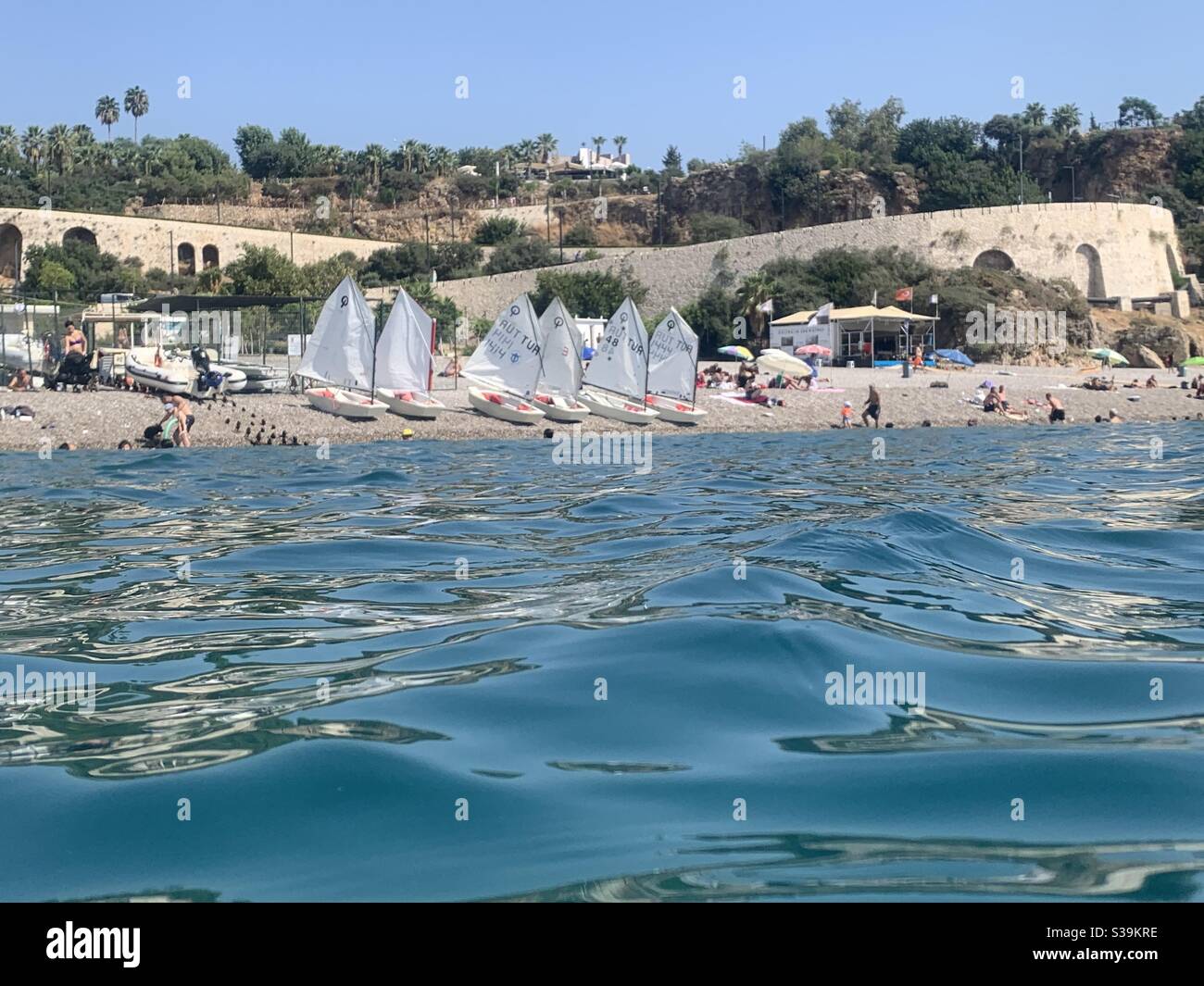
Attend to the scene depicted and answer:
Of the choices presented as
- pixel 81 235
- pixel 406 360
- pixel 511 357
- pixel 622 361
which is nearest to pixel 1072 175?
pixel 81 235

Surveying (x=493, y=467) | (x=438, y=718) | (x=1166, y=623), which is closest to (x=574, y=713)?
(x=438, y=718)

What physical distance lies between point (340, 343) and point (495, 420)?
13.8ft

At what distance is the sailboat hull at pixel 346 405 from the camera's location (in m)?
30.4

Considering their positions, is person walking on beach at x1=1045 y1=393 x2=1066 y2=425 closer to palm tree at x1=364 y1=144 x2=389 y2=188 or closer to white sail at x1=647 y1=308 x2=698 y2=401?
white sail at x1=647 y1=308 x2=698 y2=401

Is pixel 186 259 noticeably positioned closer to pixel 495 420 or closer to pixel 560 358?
pixel 560 358

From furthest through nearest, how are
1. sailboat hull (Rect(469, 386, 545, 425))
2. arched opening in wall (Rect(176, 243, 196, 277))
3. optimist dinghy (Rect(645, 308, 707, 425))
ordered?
arched opening in wall (Rect(176, 243, 196, 277)) < optimist dinghy (Rect(645, 308, 707, 425)) < sailboat hull (Rect(469, 386, 545, 425))

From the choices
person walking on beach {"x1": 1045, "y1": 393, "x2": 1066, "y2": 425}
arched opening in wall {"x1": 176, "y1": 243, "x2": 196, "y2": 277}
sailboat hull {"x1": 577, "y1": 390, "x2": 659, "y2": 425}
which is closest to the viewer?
sailboat hull {"x1": 577, "y1": 390, "x2": 659, "y2": 425}

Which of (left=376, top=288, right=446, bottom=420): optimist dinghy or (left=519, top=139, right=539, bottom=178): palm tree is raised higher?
(left=519, top=139, right=539, bottom=178): palm tree

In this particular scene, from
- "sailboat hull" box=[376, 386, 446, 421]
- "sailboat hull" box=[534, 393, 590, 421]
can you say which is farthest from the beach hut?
"sailboat hull" box=[376, 386, 446, 421]

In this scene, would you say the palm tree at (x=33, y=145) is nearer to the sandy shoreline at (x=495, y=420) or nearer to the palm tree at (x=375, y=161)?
the palm tree at (x=375, y=161)

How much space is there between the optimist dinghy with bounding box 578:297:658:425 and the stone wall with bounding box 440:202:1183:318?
106 feet

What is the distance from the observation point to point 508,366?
32.3 metres

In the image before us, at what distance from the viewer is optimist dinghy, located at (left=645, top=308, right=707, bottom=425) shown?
32719 millimetres
